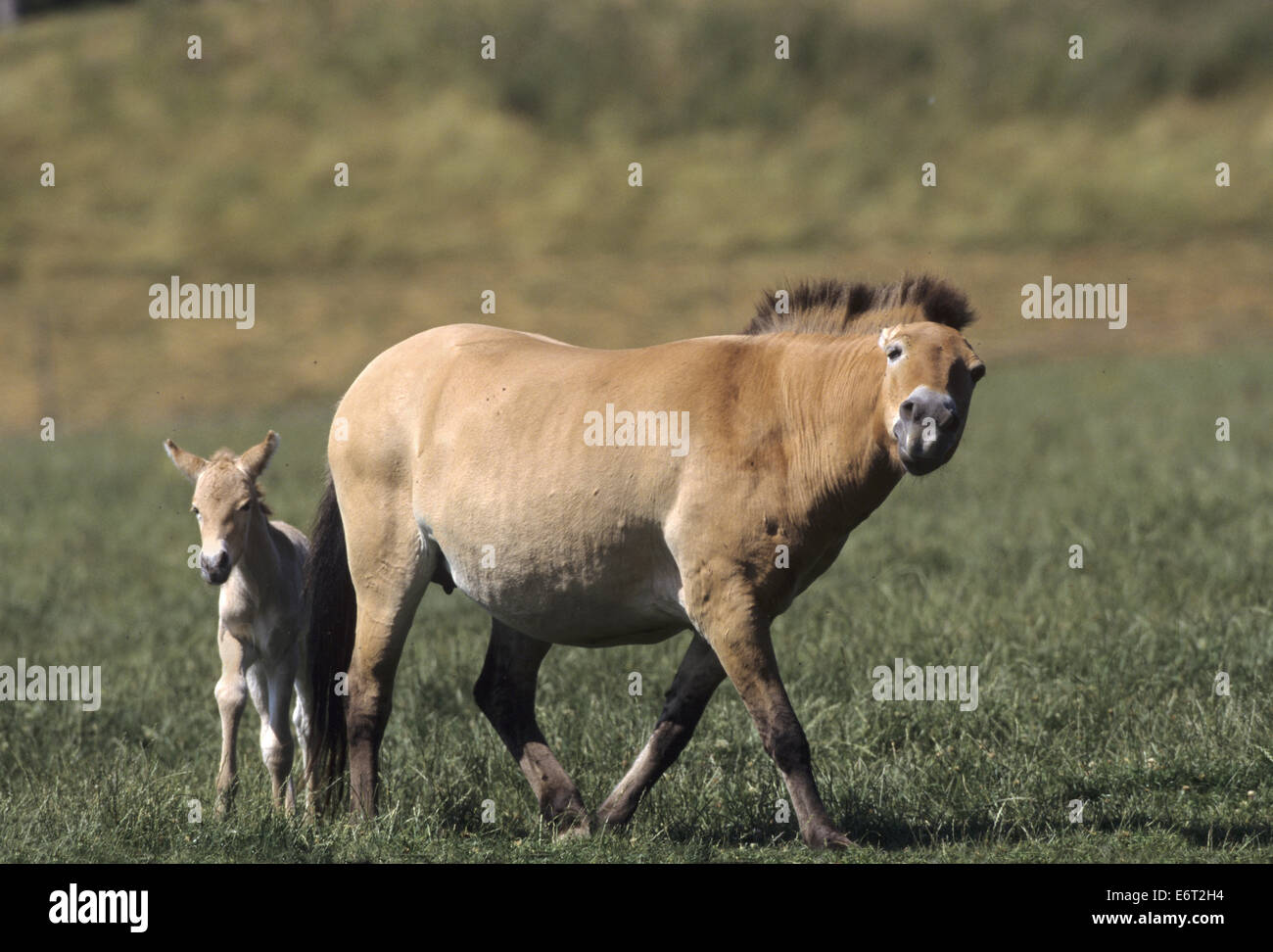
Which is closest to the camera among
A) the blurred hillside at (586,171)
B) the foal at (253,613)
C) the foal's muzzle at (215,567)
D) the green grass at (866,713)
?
the green grass at (866,713)

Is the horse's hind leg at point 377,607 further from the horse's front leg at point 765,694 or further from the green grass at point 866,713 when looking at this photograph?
the horse's front leg at point 765,694

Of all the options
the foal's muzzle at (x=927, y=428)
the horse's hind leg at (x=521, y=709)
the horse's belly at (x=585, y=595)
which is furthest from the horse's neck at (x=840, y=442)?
the horse's hind leg at (x=521, y=709)

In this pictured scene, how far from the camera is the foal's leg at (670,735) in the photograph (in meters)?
6.12

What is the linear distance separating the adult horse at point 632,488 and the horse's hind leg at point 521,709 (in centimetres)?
1

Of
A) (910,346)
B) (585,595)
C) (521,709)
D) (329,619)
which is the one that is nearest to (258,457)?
(329,619)

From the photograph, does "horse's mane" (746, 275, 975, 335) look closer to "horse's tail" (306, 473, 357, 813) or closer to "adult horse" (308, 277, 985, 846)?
"adult horse" (308, 277, 985, 846)

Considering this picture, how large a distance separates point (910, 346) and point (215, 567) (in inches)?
116

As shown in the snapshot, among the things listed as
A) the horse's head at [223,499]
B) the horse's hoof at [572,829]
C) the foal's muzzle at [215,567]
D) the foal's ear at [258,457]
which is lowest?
the horse's hoof at [572,829]

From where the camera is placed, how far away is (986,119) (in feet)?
172

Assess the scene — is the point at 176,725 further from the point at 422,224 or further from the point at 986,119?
the point at 986,119

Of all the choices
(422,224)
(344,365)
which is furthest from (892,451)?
(422,224)

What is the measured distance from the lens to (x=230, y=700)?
6.95 meters

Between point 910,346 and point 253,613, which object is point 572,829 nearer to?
point 253,613

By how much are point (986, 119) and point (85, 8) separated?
3904 centimetres
